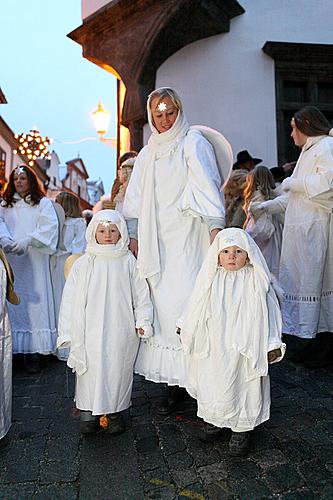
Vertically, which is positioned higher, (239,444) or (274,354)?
(274,354)

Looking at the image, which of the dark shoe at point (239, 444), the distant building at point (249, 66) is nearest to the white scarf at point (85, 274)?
the dark shoe at point (239, 444)

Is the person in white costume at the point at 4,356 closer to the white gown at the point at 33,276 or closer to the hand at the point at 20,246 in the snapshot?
the hand at the point at 20,246

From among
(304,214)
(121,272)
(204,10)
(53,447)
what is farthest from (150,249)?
(204,10)

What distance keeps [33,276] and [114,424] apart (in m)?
2.26

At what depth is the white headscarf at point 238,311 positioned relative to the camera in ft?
8.21

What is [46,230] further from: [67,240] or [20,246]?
[67,240]

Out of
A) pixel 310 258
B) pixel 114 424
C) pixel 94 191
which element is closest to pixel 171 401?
pixel 114 424

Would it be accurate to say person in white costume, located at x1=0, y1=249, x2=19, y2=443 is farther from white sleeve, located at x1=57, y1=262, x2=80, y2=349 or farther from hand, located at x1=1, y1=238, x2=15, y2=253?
hand, located at x1=1, y1=238, x2=15, y2=253

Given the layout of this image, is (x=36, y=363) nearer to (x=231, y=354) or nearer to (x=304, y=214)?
(x=231, y=354)

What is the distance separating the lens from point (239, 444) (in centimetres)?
252

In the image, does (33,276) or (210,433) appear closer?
(210,433)

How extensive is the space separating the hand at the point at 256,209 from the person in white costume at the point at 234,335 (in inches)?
82.2

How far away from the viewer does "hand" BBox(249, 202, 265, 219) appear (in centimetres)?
467

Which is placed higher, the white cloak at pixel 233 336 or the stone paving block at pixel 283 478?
the white cloak at pixel 233 336
